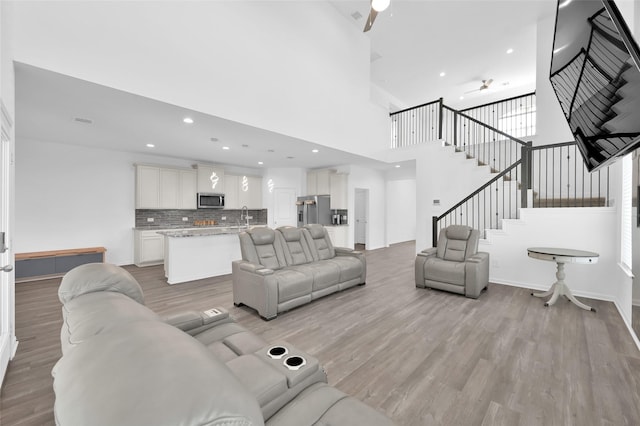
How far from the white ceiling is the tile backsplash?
1.54 metres

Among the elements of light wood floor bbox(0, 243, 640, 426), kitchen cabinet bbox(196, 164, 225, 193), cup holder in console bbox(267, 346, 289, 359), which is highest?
kitchen cabinet bbox(196, 164, 225, 193)

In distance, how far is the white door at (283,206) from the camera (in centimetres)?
901

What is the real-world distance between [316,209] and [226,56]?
4.93 metres

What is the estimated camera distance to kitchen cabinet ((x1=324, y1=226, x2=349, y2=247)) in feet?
26.6

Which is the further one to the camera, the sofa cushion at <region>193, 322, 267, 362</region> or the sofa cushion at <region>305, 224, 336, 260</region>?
the sofa cushion at <region>305, 224, 336, 260</region>

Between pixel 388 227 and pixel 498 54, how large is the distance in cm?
593

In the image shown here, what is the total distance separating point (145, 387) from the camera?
0.48m

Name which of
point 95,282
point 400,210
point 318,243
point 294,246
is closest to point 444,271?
point 318,243

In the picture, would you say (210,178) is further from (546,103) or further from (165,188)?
(546,103)

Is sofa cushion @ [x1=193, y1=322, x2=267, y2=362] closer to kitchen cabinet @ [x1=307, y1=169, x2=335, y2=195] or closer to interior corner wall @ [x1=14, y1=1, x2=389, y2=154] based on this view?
interior corner wall @ [x1=14, y1=1, x2=389, y2=154]

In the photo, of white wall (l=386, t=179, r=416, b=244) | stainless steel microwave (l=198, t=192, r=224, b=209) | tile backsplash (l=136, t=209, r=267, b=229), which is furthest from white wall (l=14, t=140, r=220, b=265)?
white wall (l=386, t=179, r=416, b=244)

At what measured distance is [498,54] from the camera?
7.37 m

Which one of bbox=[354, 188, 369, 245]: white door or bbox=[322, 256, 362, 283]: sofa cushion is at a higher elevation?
bbox=[354, 188, 369, 245]: white door

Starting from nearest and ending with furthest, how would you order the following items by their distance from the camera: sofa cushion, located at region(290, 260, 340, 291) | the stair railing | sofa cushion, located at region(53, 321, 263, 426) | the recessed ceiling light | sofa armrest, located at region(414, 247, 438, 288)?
sofa cushion, located at region(53, 321, 263, 426) → sofa cushion, located at region(290, 260, 340, 291) → the recessed ceiling light → sofa armrest, located at region(414, 247, 438, 288) → the stair railing
